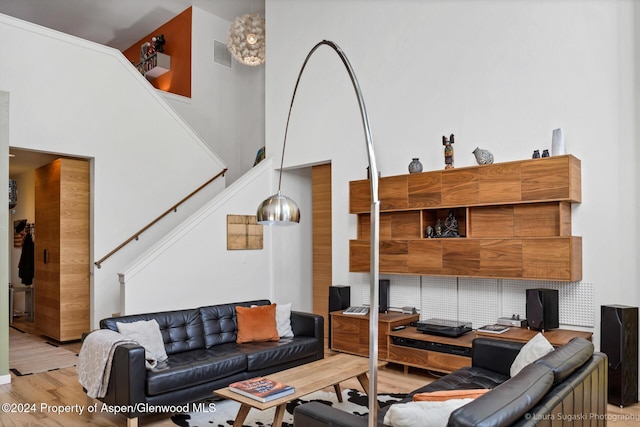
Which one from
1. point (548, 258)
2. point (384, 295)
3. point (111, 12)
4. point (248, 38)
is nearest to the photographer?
point (548, 258)

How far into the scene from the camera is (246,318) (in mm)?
4641

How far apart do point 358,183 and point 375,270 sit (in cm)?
406

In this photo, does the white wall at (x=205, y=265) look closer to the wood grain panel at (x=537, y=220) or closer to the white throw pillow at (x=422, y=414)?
the wood grain panel at (x=537, y=220)

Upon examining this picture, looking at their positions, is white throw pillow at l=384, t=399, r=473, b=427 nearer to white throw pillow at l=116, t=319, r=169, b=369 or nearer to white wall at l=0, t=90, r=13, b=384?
white throw pillow at l=116, t=319, r=169, b=369

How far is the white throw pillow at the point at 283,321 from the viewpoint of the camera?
4781mm

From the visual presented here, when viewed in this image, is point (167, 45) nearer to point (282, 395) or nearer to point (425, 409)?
point (282, 395)

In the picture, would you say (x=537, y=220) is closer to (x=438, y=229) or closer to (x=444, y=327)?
(x=438, y=229)

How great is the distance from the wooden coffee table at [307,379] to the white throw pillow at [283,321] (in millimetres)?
956

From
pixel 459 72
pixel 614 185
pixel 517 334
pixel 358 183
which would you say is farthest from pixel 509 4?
pixel 517 334

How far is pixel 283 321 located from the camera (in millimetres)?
4828

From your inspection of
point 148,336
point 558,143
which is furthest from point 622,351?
point 148,336

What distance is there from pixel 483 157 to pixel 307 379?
2835 mm

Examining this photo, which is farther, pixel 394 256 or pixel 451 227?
pixel 394 256

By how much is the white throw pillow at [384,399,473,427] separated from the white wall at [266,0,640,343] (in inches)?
121
